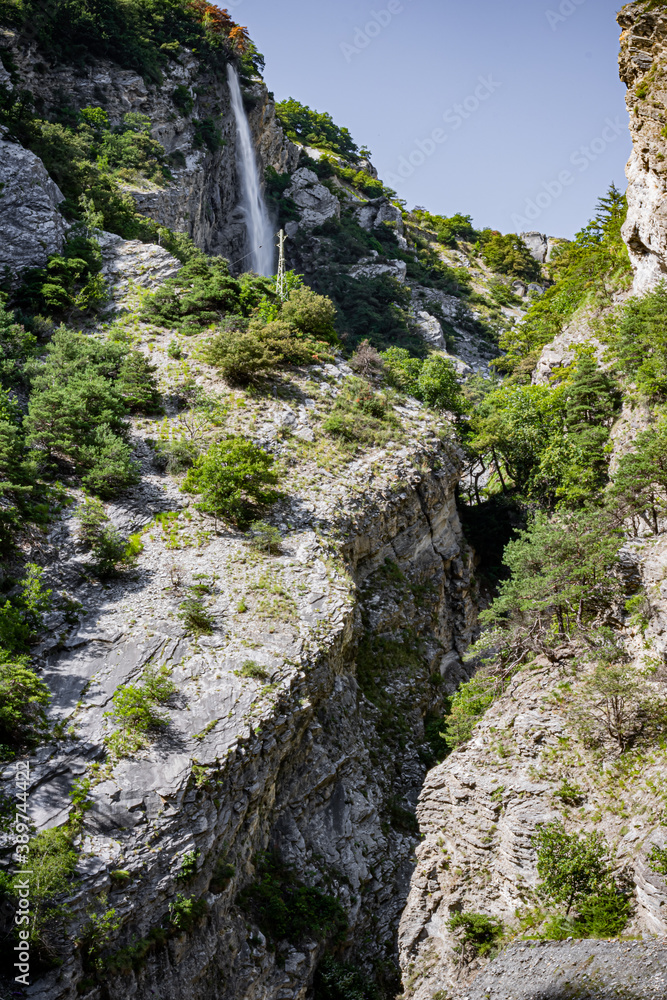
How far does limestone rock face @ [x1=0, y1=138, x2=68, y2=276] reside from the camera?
25.1 m

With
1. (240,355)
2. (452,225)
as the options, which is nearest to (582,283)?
(240,355)

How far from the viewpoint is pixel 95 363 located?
22281 millimetres

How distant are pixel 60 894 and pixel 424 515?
16.9 metres

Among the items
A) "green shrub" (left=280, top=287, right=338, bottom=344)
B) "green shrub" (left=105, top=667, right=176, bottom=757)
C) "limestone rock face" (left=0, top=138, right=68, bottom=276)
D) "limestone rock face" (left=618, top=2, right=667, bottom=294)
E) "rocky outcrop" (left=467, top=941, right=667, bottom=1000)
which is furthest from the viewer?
"green shrub" (left=280, top=287, right=338, bottom=344)

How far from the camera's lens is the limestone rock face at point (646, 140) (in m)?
22.2

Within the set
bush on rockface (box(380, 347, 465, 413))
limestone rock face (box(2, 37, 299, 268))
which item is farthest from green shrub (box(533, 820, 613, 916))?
limestone rock face (box(2, 37, 299, 268))

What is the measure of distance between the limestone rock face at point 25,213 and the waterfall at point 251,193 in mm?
19496

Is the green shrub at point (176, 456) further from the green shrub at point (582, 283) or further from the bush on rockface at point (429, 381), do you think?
the green shrub at point (582, 283)

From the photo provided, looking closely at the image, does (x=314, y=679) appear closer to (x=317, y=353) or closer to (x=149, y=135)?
(x=317, y=353)

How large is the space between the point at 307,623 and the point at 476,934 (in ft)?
26.0

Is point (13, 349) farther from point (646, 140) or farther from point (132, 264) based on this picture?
point (646, 140)

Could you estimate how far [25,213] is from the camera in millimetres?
25719

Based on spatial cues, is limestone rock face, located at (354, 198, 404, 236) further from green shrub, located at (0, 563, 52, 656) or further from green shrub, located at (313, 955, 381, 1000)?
green shrub, located at (313, 955, 381, 1000)

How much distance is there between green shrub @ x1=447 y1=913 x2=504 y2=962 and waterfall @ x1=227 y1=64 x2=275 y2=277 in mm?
40679
